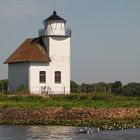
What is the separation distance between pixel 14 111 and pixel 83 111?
5522mm

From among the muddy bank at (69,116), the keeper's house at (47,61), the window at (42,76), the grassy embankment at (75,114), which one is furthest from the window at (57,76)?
the muddy bank at (69,116)

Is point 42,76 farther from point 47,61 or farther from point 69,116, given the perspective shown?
point 69,116

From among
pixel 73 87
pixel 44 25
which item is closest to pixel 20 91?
pixel 44 25

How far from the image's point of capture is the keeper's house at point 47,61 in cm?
6931

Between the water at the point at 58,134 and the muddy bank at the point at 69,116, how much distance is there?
2.76 metres

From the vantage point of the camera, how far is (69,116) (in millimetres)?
46312

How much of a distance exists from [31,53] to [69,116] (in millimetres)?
24743

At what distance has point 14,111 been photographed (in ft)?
157

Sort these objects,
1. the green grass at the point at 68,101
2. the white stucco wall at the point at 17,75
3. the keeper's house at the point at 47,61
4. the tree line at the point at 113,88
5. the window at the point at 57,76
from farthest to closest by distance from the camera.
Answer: the tree line at the point at 113,88
the window at the point at 57,76
the white stucco wall at the point at 17,75
the keeper's house at the point at 47,61
the green grass at the point at 68,101

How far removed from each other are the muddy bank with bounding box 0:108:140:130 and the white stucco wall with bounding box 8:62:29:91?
21228 millimetres

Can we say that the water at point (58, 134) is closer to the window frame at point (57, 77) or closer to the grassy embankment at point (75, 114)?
the grassy embankment at point (75, 114)

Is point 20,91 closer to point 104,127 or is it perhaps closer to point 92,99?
point 92,99

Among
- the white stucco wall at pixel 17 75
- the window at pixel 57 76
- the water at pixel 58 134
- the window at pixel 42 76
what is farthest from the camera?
the window at pixel 57 76

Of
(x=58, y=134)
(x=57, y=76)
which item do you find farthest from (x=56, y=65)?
(x=58, y=134)
